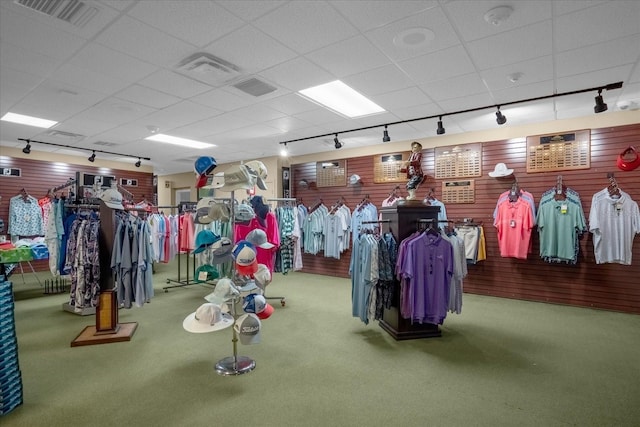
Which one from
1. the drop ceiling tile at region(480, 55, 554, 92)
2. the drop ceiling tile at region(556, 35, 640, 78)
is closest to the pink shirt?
the drop ceiling tile at region(480, 55, 554, 92)

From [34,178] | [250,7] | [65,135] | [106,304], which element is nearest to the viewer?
[250,7]

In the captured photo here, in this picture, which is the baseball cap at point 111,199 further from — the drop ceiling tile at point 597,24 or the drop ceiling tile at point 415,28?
the drop ceiling tile at point 597,24

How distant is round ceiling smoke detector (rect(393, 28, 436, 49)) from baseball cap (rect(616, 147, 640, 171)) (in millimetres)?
4133

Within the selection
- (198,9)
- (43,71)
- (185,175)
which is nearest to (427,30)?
(198,9)

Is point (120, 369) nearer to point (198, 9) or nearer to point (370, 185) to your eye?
point (198, 9)

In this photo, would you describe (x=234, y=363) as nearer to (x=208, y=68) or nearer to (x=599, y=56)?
(x=208, y=68)

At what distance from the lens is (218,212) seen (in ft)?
10.6

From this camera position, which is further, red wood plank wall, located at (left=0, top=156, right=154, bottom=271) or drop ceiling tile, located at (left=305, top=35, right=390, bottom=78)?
red wood plank wall, located at (left=0, top=156, right=154, bottom=271)

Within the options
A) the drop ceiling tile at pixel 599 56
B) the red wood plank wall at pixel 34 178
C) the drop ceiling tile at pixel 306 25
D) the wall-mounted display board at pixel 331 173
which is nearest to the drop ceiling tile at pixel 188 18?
the drop ceiling tile at pixel 306 25

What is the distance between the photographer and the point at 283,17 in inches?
108

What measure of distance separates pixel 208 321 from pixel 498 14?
3656 millimetres

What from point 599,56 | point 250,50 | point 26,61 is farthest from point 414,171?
point 26,61

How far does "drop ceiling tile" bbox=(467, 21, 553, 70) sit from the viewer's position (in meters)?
2.96

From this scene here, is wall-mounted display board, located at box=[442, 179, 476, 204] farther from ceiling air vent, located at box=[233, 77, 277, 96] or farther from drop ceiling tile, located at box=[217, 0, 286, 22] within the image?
drop ceiling tile, located at box=[217, 0, 286, 22]
